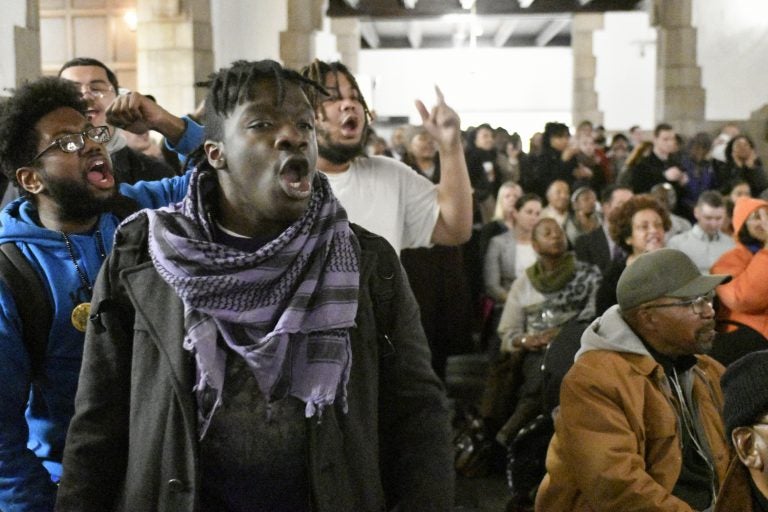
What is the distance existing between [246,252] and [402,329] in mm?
307

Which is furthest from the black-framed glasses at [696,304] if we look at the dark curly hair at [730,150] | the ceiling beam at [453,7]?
the ceiling beam at [453,7]

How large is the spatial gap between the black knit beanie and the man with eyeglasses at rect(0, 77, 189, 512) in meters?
1.37

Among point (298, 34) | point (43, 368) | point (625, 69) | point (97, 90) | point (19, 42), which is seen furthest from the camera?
point (625, 69)

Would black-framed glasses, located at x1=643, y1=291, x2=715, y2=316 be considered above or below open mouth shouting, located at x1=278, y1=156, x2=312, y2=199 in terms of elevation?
below

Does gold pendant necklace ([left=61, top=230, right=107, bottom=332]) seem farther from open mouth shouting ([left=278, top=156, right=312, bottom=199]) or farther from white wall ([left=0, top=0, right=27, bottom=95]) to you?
white wall ([left=0, top=0, right=27, bottom=95])

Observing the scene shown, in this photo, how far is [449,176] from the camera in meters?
2.99

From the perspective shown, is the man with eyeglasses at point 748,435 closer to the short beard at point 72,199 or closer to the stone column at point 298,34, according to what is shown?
the short beard at point 72,199

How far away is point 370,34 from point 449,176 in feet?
89.0

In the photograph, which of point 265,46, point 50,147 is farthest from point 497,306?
point 265,46

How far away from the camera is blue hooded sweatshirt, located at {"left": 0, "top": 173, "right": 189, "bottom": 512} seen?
214cm

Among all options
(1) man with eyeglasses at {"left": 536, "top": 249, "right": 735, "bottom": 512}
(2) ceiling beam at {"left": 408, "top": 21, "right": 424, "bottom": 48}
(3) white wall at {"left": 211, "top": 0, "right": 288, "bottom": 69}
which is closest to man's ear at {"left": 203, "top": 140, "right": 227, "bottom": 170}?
(1) man with eyeglasses at {"left": 536, "top": 249, "right": 735, "bottom": 512}

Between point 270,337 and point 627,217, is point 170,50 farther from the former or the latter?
point 270,337

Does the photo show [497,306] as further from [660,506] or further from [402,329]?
[402,329]

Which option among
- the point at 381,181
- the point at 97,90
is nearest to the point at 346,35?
the point at 97,90
